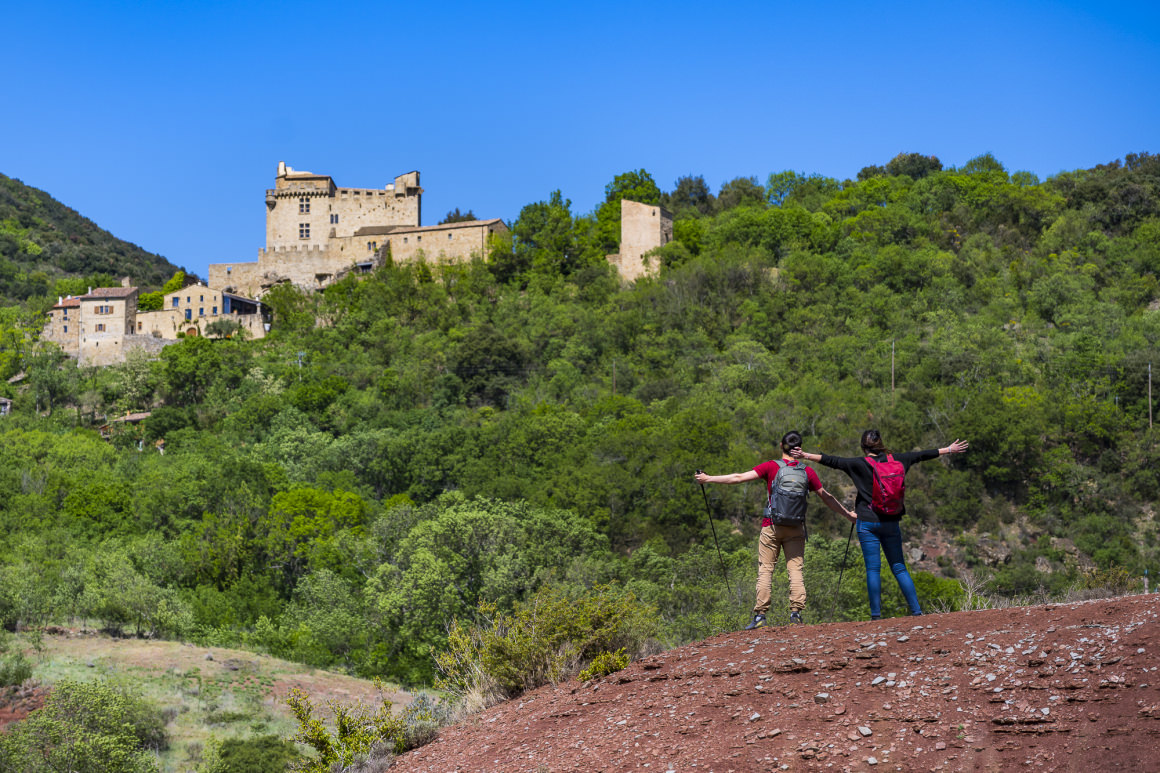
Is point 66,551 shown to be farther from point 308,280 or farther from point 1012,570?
point 1012,570

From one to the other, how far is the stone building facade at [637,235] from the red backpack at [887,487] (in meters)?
55.3

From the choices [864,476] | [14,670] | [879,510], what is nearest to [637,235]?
[14,670]

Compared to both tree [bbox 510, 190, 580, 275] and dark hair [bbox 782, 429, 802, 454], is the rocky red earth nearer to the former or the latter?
dark hair [bbox 782, 429, 802, 454]

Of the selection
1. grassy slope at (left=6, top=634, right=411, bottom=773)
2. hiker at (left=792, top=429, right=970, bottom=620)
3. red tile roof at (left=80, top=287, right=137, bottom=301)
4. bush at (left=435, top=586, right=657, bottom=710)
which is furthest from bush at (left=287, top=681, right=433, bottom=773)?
red tile roof at (left=80, top=287, right=137, bottom=301)

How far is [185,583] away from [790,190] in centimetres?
5556

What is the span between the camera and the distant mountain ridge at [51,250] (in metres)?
99.6

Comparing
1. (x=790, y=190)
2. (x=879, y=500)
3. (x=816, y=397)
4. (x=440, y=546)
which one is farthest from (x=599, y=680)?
(x=790, y=190)

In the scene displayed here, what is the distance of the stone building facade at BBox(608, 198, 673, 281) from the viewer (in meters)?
64.0

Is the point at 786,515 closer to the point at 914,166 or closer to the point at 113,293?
the point at 113,293

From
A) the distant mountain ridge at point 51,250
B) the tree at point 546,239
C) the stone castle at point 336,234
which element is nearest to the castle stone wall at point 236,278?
the stone castle at point 336,234

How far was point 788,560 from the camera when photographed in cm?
900

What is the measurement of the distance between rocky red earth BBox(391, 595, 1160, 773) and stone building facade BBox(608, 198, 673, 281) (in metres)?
Result: 56.1

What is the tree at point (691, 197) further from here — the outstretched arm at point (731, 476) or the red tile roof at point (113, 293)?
the outstretched arm at point (731, 476)

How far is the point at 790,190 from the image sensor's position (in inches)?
3236
